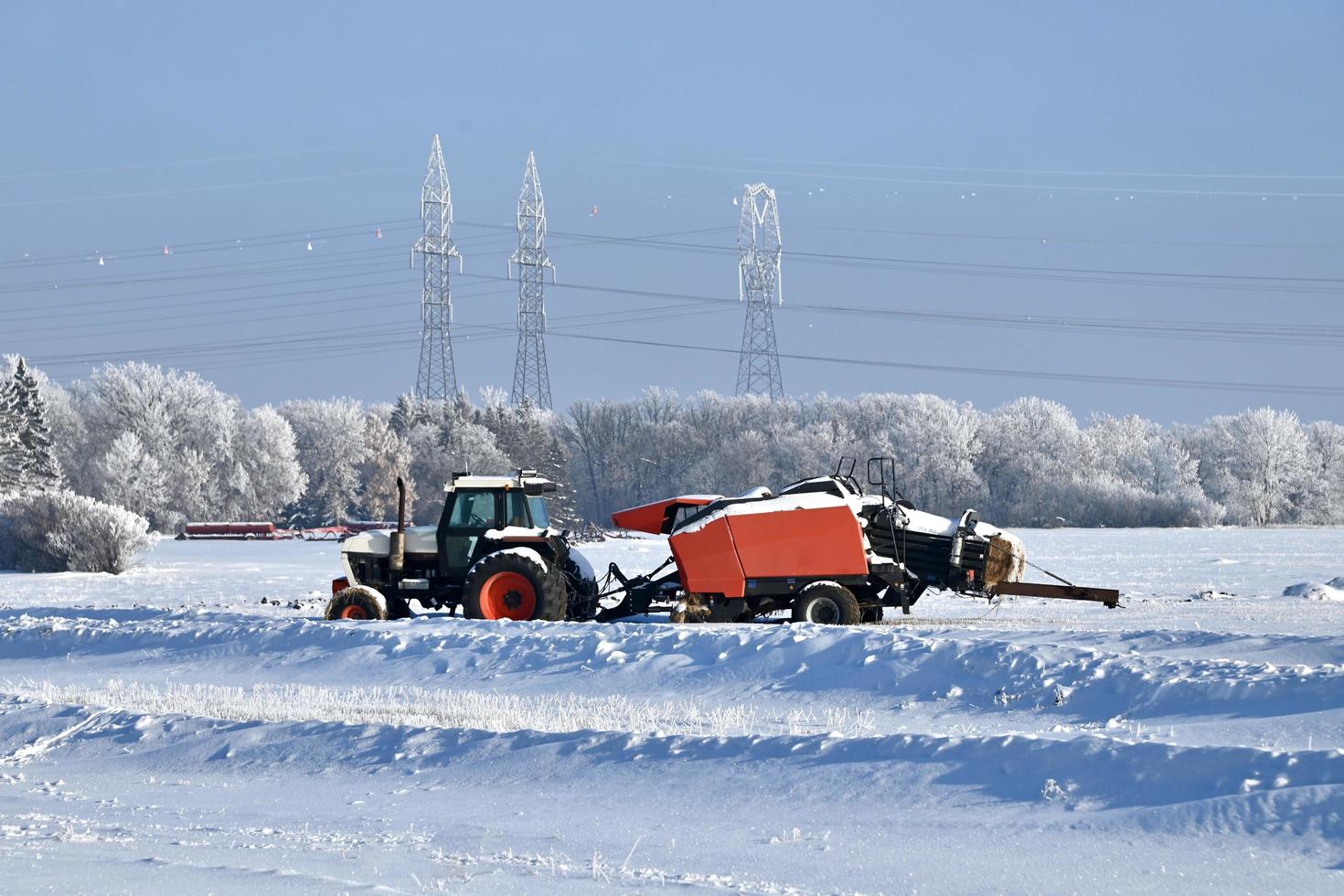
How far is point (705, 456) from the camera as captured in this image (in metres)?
99.6

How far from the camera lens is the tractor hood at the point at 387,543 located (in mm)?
20578

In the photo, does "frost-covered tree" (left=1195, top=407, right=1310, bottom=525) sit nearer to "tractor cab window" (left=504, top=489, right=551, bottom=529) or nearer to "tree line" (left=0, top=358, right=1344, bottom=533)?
"tree line" (left=0, top=358, right=1344, bottom=533)

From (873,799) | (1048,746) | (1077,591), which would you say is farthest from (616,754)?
(1077,591)

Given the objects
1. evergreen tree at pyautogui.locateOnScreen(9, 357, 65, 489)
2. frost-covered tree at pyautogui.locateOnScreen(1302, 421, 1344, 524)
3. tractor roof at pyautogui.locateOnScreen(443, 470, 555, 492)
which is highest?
evergreen tree at pyautogui.locateOnScreen(9, 357, 65, 489)

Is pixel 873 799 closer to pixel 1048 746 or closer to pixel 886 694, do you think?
pixel 1048 746

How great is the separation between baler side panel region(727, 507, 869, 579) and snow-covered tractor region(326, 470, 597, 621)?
269 centimetres

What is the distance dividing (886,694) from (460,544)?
7403mm

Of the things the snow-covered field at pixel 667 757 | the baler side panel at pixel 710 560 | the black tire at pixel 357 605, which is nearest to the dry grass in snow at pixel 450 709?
the snow-covered field at pixel 667 757

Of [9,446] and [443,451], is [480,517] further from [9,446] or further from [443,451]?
[443,451]

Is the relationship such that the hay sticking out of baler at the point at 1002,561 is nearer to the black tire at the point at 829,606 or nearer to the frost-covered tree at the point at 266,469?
the black tire at the point at 829,606

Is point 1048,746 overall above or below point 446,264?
below

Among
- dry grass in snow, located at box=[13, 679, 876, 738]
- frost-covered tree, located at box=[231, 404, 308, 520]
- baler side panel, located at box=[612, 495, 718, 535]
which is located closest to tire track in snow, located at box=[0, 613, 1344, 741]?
dry grass in snow, located at box=[13, 679, 876, 738]

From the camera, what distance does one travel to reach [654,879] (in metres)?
8.13

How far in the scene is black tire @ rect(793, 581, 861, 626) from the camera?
19.0 m
